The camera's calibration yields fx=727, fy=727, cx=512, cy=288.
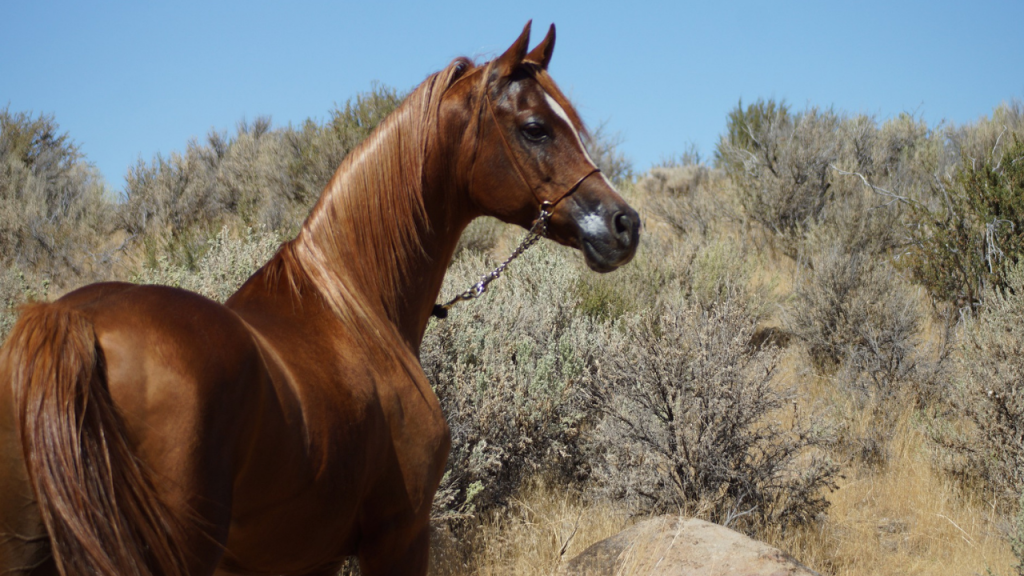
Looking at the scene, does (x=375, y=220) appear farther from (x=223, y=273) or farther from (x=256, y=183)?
(x=256, y=183)

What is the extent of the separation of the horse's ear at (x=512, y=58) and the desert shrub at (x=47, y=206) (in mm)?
9690

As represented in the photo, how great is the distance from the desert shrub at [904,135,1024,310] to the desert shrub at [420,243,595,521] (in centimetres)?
424

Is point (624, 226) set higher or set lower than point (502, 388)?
higher

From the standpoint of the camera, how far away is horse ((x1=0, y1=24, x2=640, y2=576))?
1.29 meters

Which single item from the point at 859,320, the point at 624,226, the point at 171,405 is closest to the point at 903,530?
the point at 859,320

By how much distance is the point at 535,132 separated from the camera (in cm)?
220

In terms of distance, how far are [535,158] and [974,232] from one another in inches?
272

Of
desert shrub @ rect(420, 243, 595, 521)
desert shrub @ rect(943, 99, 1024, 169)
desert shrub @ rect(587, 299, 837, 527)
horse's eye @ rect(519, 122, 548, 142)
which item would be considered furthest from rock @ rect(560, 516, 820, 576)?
desert shrub @ rect(943, 99, 1024, 169)

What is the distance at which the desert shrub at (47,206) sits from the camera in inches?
409

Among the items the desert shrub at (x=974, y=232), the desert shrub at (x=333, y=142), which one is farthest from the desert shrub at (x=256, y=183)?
the desert shrub at (x=974, y=232)

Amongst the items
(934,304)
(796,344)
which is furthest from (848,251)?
(796,344)

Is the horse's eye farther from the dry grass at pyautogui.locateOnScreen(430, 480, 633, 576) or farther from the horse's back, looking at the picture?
the dry grass at pyautogui.locateOnScreen(430, 480, 633, 576)

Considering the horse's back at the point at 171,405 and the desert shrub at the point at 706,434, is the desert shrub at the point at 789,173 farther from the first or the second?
the horse's back at the point at 171,405

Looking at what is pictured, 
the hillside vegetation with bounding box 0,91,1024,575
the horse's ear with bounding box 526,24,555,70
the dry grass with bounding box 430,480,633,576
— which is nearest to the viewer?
the horse's ear with bounding box 526,24,555,70
